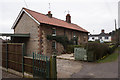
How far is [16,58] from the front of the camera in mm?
6734

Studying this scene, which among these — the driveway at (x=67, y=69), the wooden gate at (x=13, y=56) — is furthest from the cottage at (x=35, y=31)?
the driveway at (x=67, y=69)

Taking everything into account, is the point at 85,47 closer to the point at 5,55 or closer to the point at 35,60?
the point at 35,60

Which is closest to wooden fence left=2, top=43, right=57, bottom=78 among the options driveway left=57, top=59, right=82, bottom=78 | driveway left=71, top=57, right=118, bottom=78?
driveway left=57, top=59, right=82, bottom=78

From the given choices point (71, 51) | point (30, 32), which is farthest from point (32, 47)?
point (71, 51)

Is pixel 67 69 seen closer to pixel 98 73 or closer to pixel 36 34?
pixel 98 73

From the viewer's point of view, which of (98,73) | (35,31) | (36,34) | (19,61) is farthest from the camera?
(35,31)

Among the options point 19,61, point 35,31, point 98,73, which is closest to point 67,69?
point 98,73

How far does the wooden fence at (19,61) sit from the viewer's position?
15.1 feet

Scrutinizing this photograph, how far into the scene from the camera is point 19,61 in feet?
21.3

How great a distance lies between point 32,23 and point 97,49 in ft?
37.2

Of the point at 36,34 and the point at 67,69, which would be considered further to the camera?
the point at 36,34

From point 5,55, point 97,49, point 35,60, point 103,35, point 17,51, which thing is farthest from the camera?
point 103,35

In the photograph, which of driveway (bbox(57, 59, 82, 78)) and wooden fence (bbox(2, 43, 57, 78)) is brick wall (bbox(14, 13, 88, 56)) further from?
driveway (bbox(57, 59, 82, 78))

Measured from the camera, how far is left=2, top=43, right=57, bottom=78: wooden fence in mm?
4594
